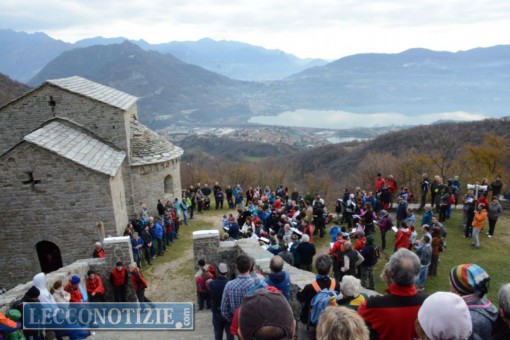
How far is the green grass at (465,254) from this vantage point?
10.3 m

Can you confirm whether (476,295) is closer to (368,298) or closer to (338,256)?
(368,298)

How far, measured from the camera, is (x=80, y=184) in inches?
511

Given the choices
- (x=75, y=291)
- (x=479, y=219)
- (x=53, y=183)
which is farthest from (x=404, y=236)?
(x=53, y=183)

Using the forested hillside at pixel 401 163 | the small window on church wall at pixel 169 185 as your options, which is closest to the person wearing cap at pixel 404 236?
the small window on church wall at pixel 169 185

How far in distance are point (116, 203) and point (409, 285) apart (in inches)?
495

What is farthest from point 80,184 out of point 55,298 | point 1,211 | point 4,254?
point 55,298

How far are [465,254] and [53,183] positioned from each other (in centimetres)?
1449

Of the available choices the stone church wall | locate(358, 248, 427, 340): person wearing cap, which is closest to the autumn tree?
the stone church wall

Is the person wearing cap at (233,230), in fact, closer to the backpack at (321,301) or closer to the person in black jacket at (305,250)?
the person in black jacket at (305,250)

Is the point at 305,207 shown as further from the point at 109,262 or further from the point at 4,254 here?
the point at 4,254

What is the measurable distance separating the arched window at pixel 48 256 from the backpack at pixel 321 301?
12021mm

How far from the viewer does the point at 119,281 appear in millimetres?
9000

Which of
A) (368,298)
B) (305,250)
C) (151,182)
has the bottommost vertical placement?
(151,182)

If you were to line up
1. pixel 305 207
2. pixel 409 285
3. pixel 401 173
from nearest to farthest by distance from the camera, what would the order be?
pixel 409 285 → pixel 305 207 → pixel 401 173
